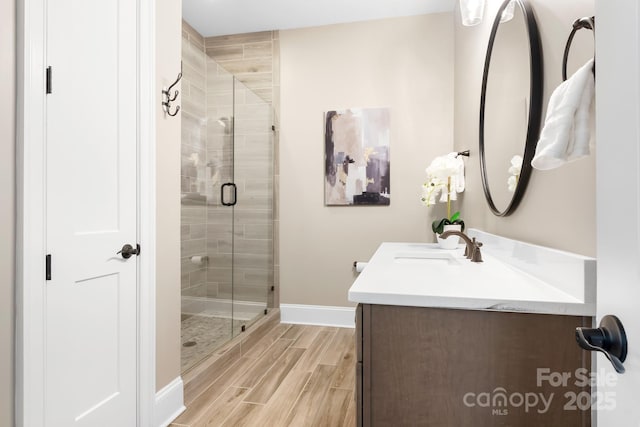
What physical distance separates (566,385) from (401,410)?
40 cm

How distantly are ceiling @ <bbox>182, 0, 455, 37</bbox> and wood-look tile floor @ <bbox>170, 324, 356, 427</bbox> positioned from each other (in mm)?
2740

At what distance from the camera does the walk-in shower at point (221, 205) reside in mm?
2447

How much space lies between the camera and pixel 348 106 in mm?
3211

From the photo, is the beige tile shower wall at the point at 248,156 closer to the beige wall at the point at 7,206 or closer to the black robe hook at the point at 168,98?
the black robe hook at the point at 168,98

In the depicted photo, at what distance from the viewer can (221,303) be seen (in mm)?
2779

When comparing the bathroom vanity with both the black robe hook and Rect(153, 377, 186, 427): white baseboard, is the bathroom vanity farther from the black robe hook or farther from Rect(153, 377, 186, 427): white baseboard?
the black robe hook

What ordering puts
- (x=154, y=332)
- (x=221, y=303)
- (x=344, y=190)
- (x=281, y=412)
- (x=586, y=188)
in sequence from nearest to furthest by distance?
(x=586, y=188)
(x=154, y=332)
(x=281, y=412)
(x=221, y=303)
(x=344, y=190)

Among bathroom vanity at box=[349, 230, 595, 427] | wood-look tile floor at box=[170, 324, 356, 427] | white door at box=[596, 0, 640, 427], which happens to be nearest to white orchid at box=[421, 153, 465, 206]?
wood-look tile floor at box=[170, 324, 356, 427]

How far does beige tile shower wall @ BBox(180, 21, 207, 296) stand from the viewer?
240 centimetres

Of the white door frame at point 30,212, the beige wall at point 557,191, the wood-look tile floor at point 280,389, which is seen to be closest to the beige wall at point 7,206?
the white door frame at point 30,212

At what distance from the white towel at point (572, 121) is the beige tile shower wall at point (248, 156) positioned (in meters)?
2.28

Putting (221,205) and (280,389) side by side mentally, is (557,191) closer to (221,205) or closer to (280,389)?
(280,389)

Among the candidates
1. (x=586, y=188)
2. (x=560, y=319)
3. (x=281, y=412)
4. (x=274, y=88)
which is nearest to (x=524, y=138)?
(x=586, y=188)

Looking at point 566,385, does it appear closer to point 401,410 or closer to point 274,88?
point 401,410
